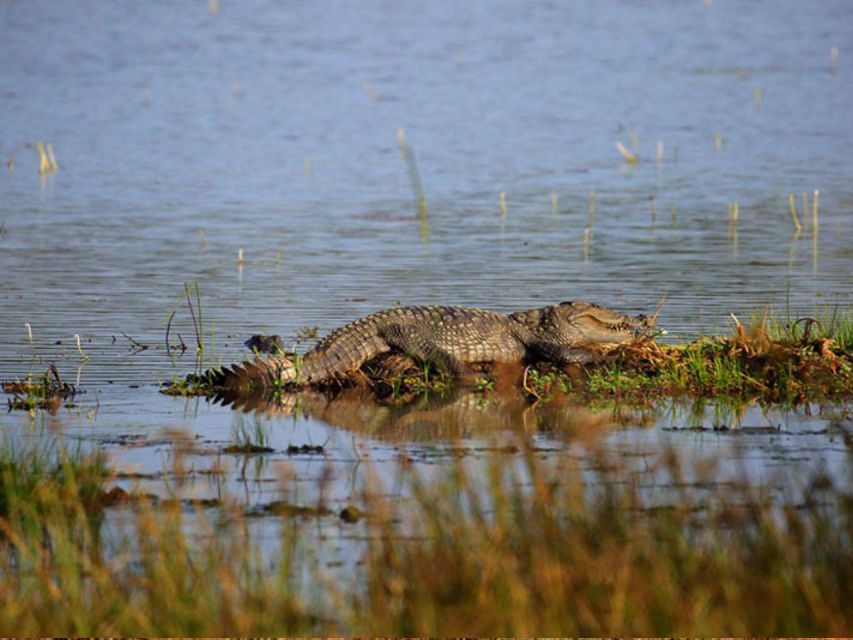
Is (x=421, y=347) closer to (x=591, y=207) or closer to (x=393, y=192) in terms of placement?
(x=591, y=207)

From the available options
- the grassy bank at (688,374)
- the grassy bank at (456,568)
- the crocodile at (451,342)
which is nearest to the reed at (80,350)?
the grassy bank at (688,374)

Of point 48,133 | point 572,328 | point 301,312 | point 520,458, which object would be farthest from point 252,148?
point 520,458

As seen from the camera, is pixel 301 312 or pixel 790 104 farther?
pixel 790 104

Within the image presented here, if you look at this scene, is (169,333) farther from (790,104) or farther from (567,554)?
(790,104)

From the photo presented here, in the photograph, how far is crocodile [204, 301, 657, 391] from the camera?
1230 cm

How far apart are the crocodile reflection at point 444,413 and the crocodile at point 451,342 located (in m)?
0.19

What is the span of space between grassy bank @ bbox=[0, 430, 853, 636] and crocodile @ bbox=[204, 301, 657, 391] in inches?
156

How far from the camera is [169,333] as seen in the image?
48.0ft

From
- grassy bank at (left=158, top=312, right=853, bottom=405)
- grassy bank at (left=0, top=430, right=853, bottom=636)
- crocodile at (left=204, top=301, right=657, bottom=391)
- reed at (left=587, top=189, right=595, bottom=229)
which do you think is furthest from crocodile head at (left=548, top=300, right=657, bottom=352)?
reed at (left=587, top=189, right=595, bottom=229)

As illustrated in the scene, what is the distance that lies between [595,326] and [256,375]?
266 cm

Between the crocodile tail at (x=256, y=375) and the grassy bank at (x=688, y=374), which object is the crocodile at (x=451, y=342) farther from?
the grassy bank at (x=688, y=374)

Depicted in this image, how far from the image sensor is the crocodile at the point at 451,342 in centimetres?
1230

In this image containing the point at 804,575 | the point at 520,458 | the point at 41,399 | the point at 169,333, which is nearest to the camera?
the point at 804,575

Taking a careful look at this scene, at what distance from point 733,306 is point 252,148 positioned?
15629 mm
